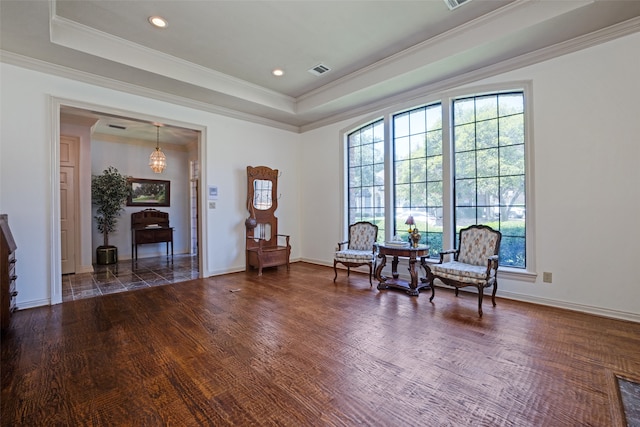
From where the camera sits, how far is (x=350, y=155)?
5.59m

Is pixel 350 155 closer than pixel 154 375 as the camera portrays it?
No

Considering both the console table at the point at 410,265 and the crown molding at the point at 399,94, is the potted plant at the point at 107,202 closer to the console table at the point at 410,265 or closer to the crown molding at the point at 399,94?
the crown molding at the point at 399,94

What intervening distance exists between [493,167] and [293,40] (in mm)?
3043

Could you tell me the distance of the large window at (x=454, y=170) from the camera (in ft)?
12.0

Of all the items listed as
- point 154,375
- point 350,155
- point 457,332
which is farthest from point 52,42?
point 457,332

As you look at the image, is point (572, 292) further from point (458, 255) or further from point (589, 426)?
point (589, 426)

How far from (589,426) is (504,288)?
7.69 feet

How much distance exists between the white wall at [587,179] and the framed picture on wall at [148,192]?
743 centimetres

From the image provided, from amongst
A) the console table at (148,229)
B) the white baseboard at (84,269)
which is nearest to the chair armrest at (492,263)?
the white baseboard at (84,269)

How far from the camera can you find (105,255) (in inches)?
240

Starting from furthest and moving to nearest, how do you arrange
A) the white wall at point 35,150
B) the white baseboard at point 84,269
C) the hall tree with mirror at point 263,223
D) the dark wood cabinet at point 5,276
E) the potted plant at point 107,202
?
1. the potted plant at point 107,202
2. the white baseboard at point 84,269
3. the hall tree with mirror at point 263,223
4. the white wall at point 35,150
5. the dark wood cabinet at point 5,276

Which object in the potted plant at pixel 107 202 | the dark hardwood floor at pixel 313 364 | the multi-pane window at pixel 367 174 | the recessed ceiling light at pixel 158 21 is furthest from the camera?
the potted plant at pixel 107 202

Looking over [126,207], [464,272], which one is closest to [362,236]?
[464,272]

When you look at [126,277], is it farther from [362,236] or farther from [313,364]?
[313,364]
